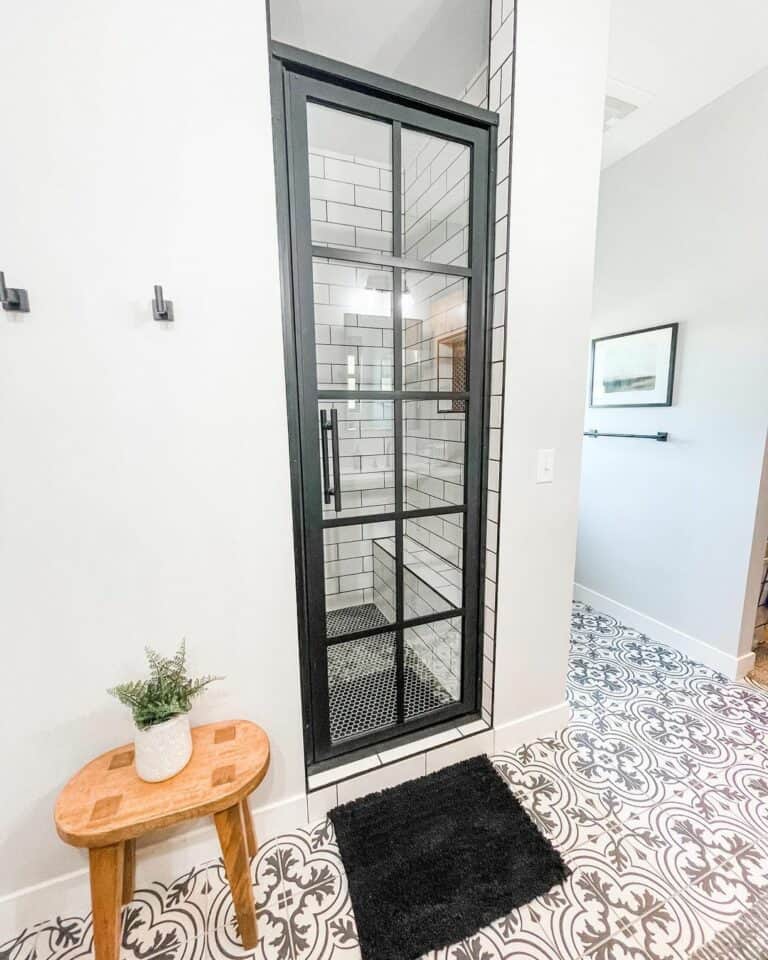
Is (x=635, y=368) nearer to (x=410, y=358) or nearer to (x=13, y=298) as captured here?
(x=410, y=358)

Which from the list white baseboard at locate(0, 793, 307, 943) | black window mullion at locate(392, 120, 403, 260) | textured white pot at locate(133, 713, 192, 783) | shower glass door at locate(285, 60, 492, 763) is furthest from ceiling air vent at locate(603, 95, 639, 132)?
white baseboard at locate(0, 793, 307, 943)

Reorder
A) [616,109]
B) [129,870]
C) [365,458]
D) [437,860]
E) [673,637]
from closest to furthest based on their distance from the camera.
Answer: [129,870], [437,860], [365,458], [616,109], [673,637]

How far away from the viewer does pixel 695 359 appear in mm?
2117

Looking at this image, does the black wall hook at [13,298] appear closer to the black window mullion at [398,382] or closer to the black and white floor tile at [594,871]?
the black window mullion at [398,382]

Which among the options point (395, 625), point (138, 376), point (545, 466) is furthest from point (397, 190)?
point (395, 625)

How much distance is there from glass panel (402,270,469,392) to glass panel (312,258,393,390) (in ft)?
0.29

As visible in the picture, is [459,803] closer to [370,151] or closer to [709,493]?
[709,493]

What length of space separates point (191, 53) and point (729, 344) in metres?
2.47

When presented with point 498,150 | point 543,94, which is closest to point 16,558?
point 498,150

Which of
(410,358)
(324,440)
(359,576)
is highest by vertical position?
(410,358)

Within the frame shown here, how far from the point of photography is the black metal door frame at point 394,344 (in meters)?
1.13

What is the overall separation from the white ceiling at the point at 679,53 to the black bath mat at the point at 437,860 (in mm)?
2952

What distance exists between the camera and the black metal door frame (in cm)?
113

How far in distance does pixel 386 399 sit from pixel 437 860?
1471 millimetres
